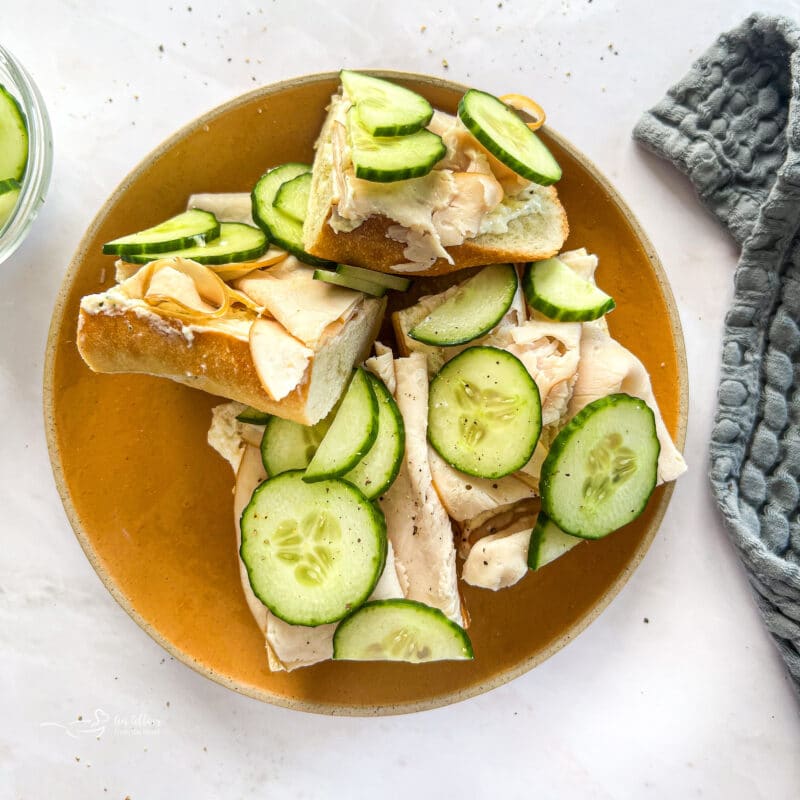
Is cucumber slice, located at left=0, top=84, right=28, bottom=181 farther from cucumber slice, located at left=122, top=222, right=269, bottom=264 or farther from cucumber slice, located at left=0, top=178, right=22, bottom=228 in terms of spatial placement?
cucumber slice, located at left=122, top=222, right=269, bottom=264

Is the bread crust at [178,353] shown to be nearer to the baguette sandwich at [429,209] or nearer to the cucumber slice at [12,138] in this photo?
the baguette sandwich at [429,209]

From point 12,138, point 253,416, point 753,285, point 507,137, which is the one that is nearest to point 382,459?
point 253,416

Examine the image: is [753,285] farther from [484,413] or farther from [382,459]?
[382,459]

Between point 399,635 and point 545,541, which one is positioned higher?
point 545,541

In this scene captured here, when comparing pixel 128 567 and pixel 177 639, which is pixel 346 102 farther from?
pixel 177 639

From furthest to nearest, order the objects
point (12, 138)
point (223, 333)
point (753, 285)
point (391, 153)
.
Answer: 1. point (753, 285)
2. point (12, 138)
3. point (223, 333)
4. point (391, 153)

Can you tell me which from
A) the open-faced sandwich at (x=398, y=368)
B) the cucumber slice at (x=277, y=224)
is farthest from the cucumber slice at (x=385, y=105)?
the cucumber slice at (x=277, y=224)
